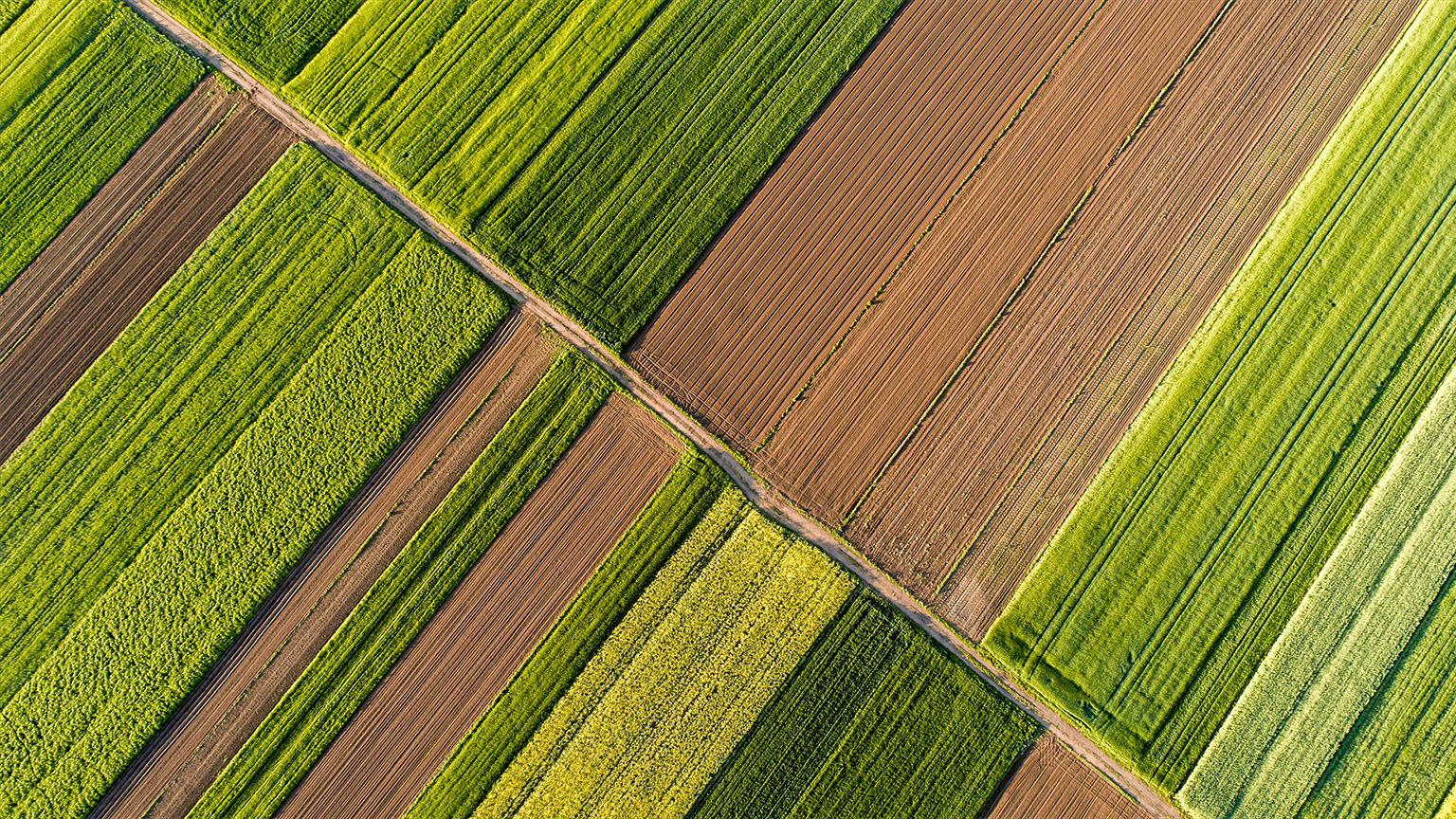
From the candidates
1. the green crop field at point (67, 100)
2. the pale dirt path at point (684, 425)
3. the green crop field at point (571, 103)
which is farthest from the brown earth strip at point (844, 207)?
the green crop field at point (67, 100)

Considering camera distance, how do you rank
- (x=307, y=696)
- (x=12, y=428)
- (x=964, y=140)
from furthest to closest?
1. (x=964, y=140)
2. (x=12, y=428)
3. (x=307, y=696)

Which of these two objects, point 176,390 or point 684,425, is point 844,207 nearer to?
point 684,425

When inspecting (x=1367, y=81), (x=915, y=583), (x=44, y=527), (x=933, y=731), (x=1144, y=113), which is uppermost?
(x=1367, y=81)

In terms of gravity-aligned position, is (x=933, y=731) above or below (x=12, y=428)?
above

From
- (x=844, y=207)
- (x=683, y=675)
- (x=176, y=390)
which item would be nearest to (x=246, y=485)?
(x=176, y=390)

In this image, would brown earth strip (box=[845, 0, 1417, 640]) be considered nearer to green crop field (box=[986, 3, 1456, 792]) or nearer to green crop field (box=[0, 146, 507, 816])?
green crop field (box=[986, 3, 1456, 792])

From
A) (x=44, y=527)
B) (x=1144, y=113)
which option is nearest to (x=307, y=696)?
(x=44, y=527)

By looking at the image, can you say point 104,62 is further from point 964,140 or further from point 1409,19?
point 1409,19

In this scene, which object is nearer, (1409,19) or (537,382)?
(537,382)
